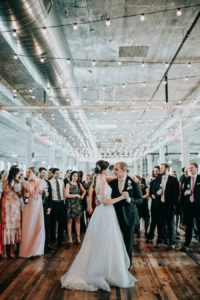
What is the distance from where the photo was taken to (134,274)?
153 inches

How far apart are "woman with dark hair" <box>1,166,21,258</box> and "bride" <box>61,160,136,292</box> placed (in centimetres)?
151

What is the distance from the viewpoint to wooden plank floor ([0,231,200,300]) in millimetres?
3166

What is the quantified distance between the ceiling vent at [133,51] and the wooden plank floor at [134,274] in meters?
4.45

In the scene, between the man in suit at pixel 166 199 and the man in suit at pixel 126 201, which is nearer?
the man in suit at pixel 126 201

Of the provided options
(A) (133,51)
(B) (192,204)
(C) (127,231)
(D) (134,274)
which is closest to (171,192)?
(B) (192,204)

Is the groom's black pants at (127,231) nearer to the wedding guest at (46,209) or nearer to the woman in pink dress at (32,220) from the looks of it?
the woman in pink dress at (32,220)

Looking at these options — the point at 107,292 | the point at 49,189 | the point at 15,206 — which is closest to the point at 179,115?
the point at 49,189

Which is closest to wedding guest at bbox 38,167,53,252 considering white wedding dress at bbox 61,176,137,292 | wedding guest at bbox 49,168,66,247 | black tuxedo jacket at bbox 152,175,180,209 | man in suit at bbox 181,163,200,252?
wedding guest at bbox 49,168,66,247

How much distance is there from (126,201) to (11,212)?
6.81 ft

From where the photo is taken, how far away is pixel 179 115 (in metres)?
12.1

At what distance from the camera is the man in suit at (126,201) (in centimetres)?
390

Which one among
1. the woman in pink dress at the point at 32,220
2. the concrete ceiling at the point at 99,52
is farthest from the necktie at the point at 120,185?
the concrete ceiling at the point at 99,52

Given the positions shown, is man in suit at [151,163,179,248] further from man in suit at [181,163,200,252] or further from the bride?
the bride

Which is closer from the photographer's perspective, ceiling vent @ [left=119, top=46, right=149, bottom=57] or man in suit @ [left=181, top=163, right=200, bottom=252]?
man in suit @ [left=181, top=163, right=200, bottom=252]
